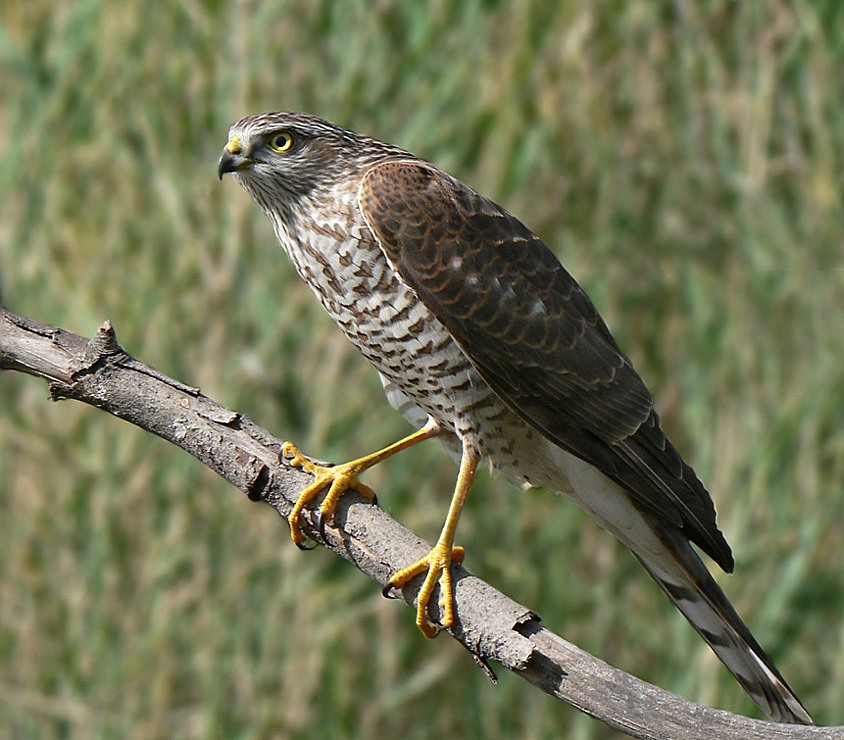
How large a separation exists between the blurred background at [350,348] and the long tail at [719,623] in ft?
2.67

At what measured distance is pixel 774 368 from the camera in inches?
152

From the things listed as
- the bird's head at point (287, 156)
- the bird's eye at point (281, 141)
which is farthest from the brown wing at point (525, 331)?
the bird's eye at point (281, 141)

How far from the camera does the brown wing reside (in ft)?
9.00

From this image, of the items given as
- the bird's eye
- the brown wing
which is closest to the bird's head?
the bird's eye

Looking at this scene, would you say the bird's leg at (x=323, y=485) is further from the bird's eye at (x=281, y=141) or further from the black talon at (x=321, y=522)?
the bird's eye at (x=281, y=141)

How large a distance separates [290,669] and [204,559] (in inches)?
17.0

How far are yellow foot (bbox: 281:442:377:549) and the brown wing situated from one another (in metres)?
0.37

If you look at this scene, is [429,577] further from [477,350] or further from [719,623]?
[719,623]

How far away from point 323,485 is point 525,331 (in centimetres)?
58

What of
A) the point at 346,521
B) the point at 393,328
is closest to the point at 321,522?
the point at 346,521

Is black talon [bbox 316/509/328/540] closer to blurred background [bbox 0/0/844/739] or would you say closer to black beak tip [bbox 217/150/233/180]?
black beak tip [bbox 217/150/233/180]

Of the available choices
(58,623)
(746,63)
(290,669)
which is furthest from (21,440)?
(746,63)

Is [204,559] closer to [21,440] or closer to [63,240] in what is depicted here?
[21,440]

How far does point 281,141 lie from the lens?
2949mm
